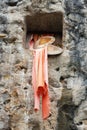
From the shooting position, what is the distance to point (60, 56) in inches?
189

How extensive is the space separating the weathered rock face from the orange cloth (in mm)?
81

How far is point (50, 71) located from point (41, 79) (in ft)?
0.76

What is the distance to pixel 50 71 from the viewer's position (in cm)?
471

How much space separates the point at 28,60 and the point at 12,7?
64cm

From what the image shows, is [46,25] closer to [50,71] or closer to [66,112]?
[50,71]

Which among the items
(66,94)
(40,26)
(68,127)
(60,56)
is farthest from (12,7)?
(68,127)

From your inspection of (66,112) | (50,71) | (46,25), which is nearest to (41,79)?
(50,71)

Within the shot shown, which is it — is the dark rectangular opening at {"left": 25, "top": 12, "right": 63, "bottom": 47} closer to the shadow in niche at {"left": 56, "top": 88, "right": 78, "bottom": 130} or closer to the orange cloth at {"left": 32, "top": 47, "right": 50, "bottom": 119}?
the orange cloth at {"left": 32, "top": 47, "right": 50, "bottom": 119}

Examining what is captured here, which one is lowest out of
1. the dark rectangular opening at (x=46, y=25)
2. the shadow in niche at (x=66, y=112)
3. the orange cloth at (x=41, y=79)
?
the shadow in niche at (x=66, y=112)

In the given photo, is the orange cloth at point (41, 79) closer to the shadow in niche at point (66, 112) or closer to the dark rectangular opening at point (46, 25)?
the shadow in niche at point (66, 112)

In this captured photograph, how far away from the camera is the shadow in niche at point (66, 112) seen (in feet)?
14.4

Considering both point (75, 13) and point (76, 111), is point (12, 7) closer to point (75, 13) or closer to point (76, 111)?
point (75, 13)

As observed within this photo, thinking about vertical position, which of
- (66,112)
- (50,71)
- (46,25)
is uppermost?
(46,25)

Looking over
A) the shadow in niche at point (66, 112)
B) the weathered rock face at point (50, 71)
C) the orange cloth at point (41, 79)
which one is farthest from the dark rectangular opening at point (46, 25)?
the shadow in niche at point (66, 112)
